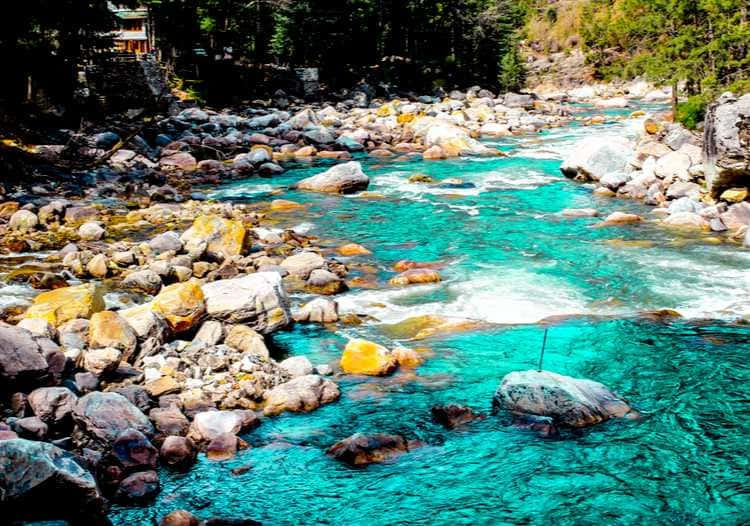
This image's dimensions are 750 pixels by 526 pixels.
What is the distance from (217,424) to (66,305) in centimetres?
359

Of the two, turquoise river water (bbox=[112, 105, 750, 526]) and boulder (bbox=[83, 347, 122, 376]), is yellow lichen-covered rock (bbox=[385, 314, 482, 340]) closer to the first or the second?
turquoise river water (bbox=[112, 105, 750, 526])

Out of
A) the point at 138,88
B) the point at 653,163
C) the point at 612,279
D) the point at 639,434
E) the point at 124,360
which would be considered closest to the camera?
the point at 639,434

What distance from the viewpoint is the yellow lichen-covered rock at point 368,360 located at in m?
9.55

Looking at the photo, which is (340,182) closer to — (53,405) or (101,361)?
(101,361)

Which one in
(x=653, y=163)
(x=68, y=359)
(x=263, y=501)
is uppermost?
(x=653, y=163)

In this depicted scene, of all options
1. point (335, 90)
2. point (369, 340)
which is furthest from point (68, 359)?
point (335, 90)

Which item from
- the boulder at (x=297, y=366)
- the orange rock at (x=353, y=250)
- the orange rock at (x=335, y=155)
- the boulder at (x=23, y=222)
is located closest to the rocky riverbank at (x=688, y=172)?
the orange rock at (x=353, y=250)

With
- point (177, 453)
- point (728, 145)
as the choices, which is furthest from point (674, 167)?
point (177, 453)

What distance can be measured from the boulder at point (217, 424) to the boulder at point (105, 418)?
458 mm

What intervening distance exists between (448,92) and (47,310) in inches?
1696

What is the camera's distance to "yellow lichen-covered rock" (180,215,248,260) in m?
14.3

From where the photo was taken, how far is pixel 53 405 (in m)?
7.59

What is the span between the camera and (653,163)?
69.9 feet

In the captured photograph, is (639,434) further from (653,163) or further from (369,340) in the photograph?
(653,163)
